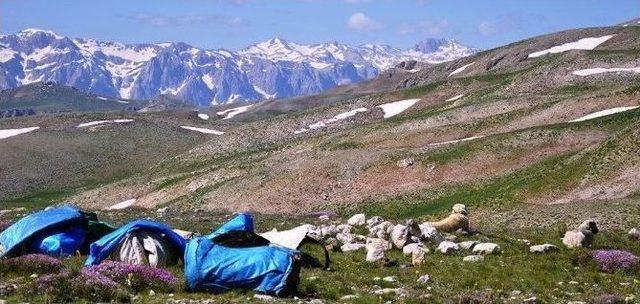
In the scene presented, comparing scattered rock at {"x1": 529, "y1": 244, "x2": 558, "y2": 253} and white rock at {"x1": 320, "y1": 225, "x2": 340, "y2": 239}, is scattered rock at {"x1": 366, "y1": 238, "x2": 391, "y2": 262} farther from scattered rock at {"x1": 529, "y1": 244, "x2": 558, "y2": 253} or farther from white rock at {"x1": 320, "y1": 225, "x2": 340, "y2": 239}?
scattered rock at {"x1": 529, "y1": 244, "x2": 558, "y2": 253}

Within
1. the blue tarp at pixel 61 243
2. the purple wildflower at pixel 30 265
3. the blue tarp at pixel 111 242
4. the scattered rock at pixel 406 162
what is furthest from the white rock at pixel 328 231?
the scattered rock at pixel 406 162

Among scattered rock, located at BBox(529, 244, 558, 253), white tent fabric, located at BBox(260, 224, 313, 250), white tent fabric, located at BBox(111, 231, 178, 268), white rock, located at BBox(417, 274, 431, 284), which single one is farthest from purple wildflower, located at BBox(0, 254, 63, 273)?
scattered rock, located at BBox(529, 244, 558, 253)

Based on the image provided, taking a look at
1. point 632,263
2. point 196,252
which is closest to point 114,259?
point 196,252

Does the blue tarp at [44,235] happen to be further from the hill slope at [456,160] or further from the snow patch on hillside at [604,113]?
the snow patch on hillside at [604,113]

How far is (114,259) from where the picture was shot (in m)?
23.6

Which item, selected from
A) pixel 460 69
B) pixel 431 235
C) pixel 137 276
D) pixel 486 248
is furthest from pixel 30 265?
pixel 460 69

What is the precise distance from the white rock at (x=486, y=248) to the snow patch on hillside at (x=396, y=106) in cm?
8549

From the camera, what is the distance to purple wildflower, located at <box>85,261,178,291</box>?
19.8 m

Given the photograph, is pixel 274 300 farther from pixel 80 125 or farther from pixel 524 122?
pixel 80 125

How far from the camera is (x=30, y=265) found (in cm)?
2189

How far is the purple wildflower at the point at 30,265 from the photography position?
2180 centimetres

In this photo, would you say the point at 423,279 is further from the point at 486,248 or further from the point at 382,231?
the point at 382,231

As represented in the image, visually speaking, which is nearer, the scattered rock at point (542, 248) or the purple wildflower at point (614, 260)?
the purple wildflower at point (614, 260)

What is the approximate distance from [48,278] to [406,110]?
9958 cm
